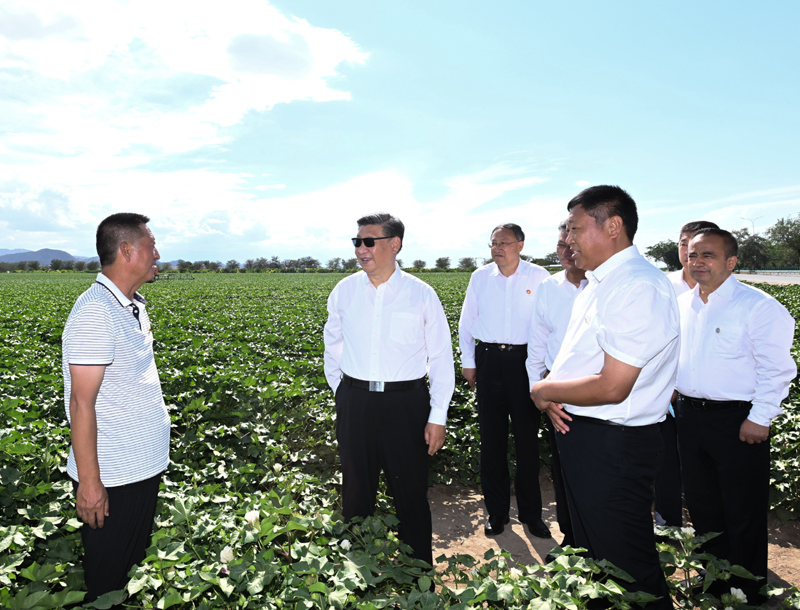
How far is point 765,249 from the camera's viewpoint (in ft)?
261

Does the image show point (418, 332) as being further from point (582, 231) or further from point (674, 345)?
point (674, 345)

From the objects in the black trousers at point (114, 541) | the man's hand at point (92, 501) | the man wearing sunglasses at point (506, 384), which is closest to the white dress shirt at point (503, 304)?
the man wearing sunglasses at point (506, 384)

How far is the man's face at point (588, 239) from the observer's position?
2340 millimetres

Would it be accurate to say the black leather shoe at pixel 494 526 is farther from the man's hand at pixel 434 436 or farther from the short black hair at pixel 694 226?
the short black hair at pixel 694 226

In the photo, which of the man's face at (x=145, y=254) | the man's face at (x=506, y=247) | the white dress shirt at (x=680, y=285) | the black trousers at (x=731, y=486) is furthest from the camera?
the man's face at (x=506, y=247)

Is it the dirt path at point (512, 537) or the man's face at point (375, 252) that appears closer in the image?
the man's face at point (375, 252)

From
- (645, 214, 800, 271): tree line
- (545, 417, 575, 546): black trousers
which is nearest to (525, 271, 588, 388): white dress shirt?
(545, 417, 575, 546): black trousers

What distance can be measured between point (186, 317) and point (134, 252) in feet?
41.1

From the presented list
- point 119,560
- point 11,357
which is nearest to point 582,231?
point 119,560

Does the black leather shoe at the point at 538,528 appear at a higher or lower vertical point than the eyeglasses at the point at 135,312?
lower

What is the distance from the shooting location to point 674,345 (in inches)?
91.0

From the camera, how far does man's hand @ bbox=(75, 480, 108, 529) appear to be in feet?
7.41

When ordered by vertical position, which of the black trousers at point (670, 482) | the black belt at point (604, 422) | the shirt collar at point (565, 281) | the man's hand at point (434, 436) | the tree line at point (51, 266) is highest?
the tree line at point (51, 266)

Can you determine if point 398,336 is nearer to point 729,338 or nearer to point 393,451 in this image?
point 393,451
